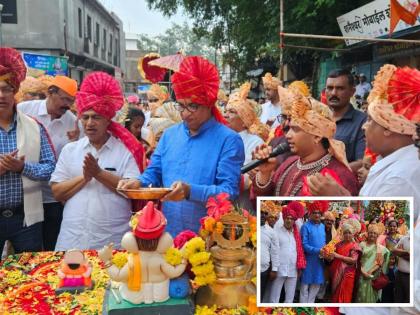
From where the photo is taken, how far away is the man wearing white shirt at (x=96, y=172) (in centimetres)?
262

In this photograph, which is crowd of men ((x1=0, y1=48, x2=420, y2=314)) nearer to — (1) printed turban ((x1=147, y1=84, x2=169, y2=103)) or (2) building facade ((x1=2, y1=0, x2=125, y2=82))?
(1) printed turban ((x1=147, y1=84, x2=169, y2=103))

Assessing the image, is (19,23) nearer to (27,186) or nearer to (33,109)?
(33,109)

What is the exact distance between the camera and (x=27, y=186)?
2.82 m

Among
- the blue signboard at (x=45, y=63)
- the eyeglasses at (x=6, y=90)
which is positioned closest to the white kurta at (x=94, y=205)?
the eyeglasses at (x=6, y=90)

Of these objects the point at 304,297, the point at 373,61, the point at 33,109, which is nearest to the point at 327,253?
the point at 304,297

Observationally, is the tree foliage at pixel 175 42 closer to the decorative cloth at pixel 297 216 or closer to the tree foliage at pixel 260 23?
the tree foliage at pixel 260 23

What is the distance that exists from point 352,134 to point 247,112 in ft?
3.86

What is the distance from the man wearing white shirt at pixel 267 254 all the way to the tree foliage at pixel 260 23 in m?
8.32

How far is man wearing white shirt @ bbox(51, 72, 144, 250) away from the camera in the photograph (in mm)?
2617

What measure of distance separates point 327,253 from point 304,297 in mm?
152

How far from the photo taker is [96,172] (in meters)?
2.56

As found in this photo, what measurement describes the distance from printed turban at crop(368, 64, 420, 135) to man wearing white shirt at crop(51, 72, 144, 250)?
4.90 ft

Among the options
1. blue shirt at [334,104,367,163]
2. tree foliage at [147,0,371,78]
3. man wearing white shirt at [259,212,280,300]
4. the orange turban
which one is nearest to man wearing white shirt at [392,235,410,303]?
man wearing white shirt at [259,212,280,300]

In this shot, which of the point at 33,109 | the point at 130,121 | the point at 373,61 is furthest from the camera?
the point at 373,61
